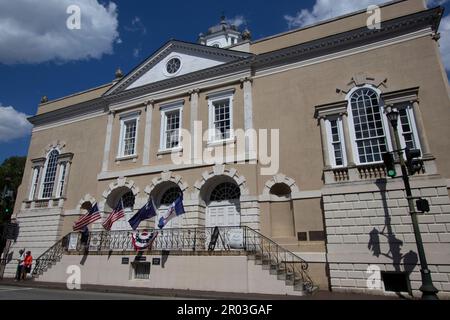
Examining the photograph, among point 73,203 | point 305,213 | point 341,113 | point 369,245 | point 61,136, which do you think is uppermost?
point 61,136

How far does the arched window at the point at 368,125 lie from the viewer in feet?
49.9

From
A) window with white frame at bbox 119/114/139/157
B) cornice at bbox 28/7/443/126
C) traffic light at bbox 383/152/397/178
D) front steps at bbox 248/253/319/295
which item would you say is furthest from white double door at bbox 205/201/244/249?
cornice at bbox 28/7/443/126

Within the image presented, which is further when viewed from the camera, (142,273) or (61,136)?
(61,136)

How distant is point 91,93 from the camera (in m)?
25.0

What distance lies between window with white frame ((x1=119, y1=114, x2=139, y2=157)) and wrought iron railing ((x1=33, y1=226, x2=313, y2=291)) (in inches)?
221

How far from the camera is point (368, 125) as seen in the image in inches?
617

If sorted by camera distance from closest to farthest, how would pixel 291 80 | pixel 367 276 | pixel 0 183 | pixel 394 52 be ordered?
pixel 367 276 < pixel 394 52 < pixel 291 80 < pixel 0 183

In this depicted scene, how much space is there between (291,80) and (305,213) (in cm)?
750

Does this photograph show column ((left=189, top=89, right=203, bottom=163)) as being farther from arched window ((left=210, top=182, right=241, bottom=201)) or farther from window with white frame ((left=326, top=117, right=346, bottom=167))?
window with white frame ((left=326, top=117, right=346, bottom=167))

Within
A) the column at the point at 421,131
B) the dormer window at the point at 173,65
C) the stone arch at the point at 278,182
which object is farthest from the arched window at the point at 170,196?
the column at the point at 421,131

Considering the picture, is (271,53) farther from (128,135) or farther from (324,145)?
(128,135)

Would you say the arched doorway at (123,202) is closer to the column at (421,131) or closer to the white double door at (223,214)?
the white double door at (223,214)

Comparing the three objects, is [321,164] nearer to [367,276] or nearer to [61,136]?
[367,276]

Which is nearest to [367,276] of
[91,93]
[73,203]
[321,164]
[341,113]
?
[321,164]
